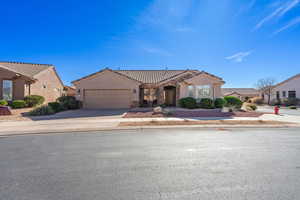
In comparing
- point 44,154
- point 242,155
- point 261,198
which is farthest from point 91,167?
point 242,155

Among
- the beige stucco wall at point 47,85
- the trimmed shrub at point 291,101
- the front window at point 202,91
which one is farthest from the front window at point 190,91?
the trimmed shrub at point 291,101

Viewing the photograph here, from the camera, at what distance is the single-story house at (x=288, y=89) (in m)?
26.6

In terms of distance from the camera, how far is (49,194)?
2.41m

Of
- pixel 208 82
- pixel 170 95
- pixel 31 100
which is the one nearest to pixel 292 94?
pixel 208 82

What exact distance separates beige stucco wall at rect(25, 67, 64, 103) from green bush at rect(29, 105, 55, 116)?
18.7ft

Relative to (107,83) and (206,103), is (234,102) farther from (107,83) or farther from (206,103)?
(107,83)

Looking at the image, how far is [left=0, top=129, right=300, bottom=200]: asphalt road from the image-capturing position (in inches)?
95.9

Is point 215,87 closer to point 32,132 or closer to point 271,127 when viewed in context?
point 271,127

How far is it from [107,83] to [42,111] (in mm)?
6734

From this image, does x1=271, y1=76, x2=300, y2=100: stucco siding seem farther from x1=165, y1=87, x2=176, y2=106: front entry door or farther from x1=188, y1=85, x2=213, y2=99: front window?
x1=165, y1=87, x2=176, y2=106: front entry door

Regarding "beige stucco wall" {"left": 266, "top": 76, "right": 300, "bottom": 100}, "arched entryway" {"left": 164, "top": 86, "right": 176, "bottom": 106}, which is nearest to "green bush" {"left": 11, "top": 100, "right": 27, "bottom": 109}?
"arched entryway" {"left": 164, "top": 86, "right": 176, "bottom": 106}

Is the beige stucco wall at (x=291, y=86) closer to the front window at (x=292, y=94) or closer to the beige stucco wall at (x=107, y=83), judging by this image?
the front window at (x=292, y=94)

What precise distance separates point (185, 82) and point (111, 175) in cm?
1387

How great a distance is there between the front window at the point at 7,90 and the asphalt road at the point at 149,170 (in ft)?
44.5
